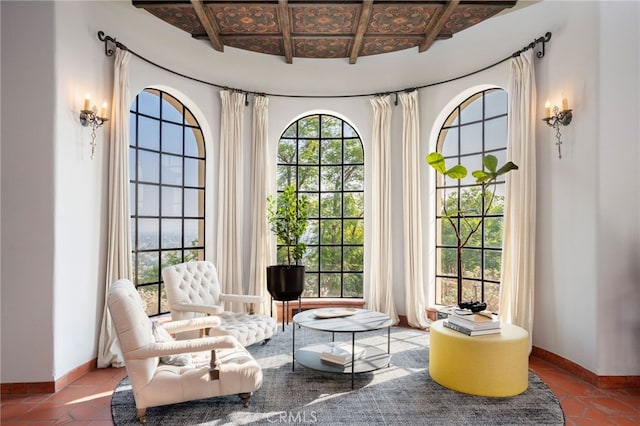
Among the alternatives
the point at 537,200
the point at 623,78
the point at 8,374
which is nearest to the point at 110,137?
the point at 8,374

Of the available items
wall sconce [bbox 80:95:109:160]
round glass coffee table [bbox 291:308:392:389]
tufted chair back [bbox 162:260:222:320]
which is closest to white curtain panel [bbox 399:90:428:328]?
round glass coffee table [bbox 291:308:392:389]

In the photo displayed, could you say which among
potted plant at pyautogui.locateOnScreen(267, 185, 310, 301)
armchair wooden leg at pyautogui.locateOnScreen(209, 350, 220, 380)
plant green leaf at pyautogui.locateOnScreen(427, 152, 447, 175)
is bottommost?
armchair wooden leg at pyautogui.locateOnScreen(209, 350, 220, 380)

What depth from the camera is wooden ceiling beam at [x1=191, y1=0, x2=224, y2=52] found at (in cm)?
434

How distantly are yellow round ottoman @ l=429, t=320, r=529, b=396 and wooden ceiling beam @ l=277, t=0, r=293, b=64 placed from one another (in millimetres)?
3694

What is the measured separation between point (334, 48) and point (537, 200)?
3.29 meters

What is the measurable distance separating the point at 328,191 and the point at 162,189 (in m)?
2.39

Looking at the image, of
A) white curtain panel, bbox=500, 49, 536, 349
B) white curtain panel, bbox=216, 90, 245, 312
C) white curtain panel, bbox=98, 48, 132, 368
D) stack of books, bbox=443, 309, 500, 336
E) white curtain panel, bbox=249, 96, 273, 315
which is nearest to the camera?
stack of books, bbox=443, 309, 500, 336

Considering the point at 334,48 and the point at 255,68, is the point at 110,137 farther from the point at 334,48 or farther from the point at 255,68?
the point at 334,48

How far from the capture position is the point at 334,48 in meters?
5.59

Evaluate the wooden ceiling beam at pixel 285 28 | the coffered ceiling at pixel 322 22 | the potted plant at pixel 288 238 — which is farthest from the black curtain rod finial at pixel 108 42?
the potted plant at pixel 288 238

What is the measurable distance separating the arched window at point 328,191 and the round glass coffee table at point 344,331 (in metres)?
2.02

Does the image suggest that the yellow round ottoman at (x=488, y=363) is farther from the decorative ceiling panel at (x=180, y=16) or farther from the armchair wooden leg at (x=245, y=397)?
the decorative ceiling panel at (x=180, y=16)

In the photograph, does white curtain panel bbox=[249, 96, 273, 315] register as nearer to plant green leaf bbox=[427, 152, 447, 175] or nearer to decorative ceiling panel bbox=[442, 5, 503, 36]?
plant green leaf bbox=[427, 152, 447, 175]

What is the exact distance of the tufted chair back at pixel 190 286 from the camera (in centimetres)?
420
